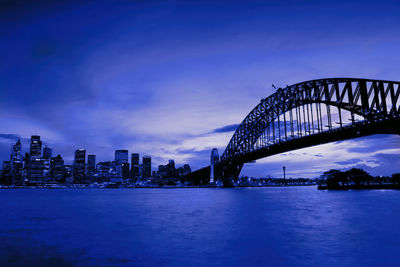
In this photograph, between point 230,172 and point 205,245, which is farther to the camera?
point 230,172

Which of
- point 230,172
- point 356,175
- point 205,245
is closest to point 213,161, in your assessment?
point 230,172

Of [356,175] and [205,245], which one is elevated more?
[356,175]

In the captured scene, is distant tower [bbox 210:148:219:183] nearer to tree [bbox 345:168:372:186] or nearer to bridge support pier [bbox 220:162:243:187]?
bridge support pier [bbox 220:162:243:187]

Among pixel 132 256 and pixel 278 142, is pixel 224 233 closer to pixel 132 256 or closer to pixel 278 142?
pixel 132 256

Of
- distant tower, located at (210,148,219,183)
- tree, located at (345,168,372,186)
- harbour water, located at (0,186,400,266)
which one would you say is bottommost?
harbour water, located at (0,186,400,266)

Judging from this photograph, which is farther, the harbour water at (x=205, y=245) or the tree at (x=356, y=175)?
the tree at (x=356, y=175)

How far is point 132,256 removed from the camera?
8.52 m

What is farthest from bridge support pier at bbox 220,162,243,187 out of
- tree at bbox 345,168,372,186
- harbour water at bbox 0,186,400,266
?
harbour water at bbox 0,186,400,266

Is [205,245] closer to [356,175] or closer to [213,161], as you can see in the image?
[213,161]

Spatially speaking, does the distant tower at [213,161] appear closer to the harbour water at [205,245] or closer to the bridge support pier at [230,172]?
the bridge support pier at [230,172]

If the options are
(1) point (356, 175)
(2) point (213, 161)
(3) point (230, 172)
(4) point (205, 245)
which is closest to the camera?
(4) point (205, 245)

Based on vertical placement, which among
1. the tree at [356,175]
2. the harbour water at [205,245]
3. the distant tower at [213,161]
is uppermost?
the distant tower at [213,161]

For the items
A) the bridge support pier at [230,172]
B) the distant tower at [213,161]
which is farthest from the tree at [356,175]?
the distant tower at [213,161]

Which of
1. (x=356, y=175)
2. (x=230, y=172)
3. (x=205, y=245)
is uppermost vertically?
(x=230, y=172)
